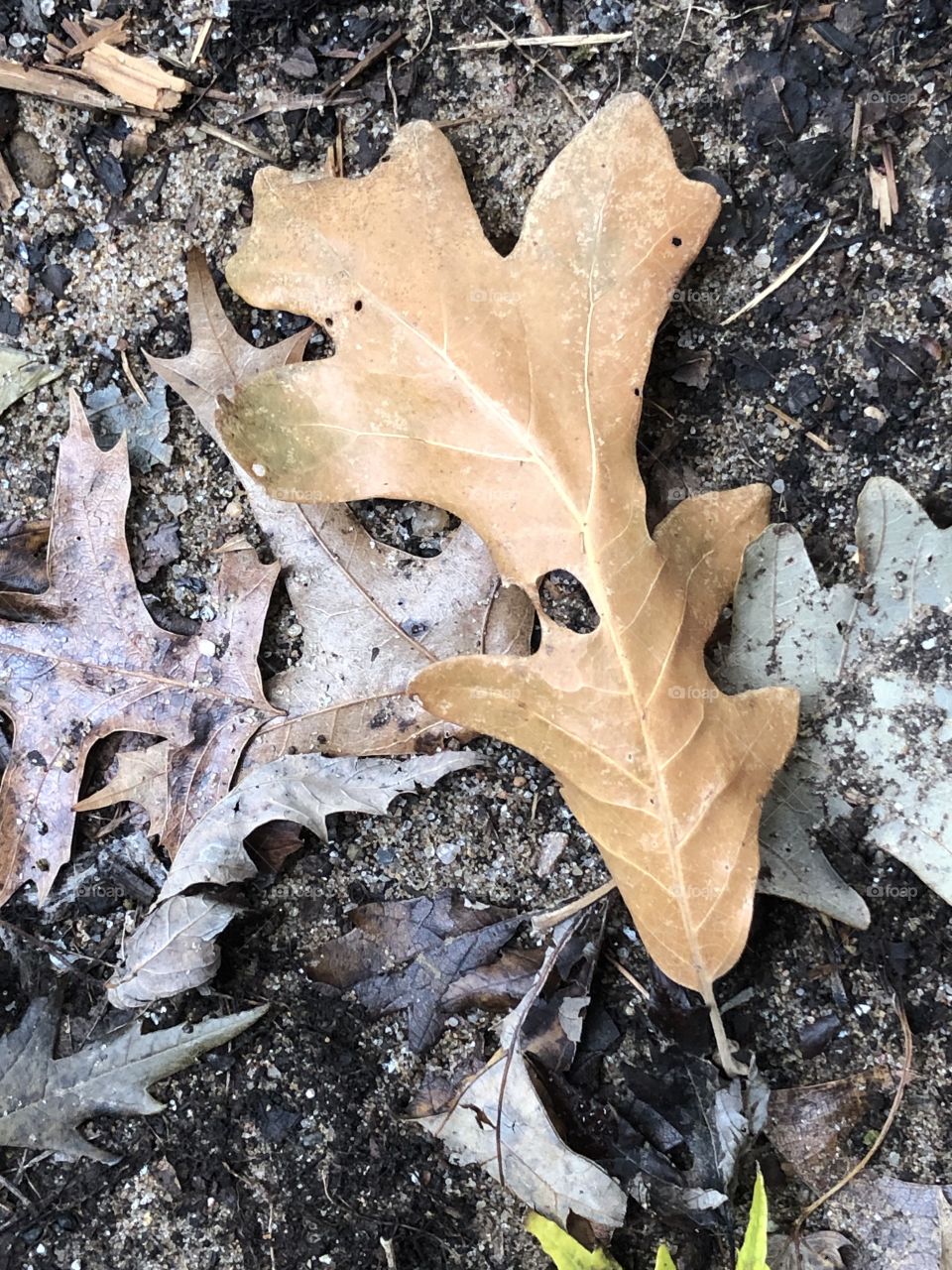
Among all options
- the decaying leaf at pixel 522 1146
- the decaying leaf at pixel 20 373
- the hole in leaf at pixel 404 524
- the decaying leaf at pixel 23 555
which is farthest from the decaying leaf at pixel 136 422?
the decaying leaf at pixel 522 1146

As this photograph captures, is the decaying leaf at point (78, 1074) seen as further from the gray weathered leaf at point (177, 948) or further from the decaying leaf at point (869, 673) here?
the decaying leaf at point (869, 673)

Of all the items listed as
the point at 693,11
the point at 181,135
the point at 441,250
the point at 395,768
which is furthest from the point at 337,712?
the point at 693,11

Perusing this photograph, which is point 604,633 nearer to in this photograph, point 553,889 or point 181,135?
point 553,889

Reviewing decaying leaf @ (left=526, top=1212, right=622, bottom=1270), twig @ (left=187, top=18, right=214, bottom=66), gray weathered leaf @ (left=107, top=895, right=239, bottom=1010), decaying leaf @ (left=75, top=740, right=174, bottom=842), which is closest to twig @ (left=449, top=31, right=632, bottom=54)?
twig @ (left=187, top=18, right=214, bottom=66)

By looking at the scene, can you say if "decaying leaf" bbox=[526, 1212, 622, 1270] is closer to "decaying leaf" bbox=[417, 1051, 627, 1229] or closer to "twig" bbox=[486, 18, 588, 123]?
"decaying leaf" bbox=[417, 1051, 627, 1229]

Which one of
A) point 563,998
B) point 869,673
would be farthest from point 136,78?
point 563,998

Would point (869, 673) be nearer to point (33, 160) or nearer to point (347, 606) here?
point (347, 606)
